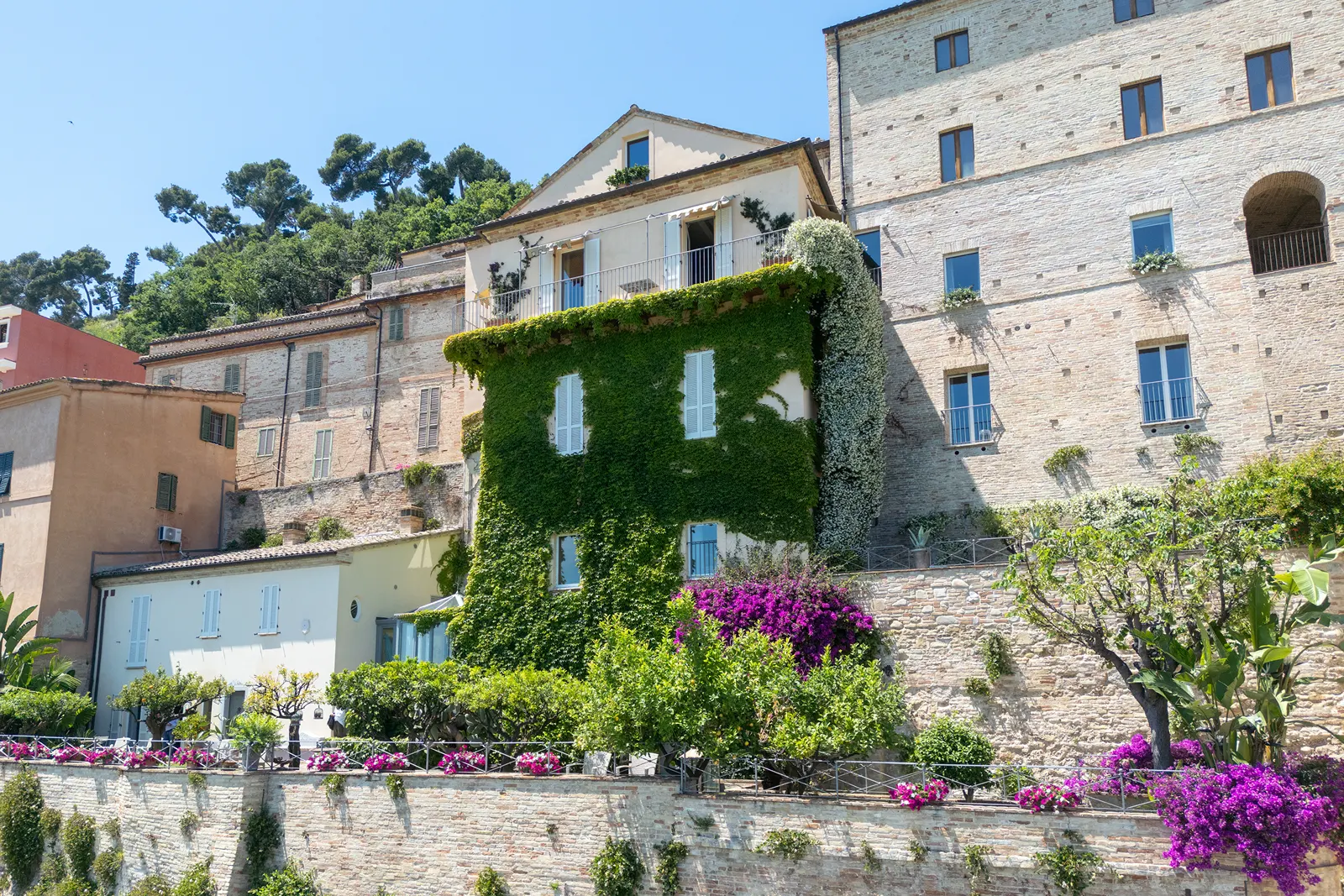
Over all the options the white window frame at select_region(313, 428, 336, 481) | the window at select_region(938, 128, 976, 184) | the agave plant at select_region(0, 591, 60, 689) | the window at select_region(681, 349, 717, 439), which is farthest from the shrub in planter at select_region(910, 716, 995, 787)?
the white window frame at select_region(313, 428, 336, 481)

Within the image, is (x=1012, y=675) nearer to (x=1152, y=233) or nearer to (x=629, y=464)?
(x=629, y=464)

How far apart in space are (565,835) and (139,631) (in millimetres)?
16460

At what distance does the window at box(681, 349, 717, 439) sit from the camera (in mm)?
23750

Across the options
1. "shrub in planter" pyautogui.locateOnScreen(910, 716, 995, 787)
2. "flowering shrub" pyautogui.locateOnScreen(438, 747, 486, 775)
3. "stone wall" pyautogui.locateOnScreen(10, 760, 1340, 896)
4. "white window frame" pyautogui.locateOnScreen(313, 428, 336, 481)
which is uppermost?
"white window frame" pyautogui.locateOnScreen(313, 428, 336, 481)

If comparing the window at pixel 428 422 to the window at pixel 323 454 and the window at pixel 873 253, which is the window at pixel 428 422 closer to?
the window at pixel 323 454

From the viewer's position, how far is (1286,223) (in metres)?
25.5

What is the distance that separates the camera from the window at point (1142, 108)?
25.4 meters

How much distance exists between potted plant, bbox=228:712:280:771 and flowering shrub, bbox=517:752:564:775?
5.80m

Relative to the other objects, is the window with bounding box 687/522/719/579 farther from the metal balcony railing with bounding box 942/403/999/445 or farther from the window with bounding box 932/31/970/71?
the window with bounding box 932/31/970/71

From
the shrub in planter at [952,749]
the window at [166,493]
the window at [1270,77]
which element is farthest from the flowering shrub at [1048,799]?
the window at [166,493]

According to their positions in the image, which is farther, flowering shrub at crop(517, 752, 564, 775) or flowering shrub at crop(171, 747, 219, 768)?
flowering shrub at crop(171, 747, 219, 768)

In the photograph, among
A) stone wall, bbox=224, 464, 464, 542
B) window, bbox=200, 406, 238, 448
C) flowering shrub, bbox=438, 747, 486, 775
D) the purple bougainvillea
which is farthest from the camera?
window, bbox=200, 406, 238, 448

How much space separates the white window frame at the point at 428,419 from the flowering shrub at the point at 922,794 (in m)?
24.7

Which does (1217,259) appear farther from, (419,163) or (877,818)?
(419,163)
